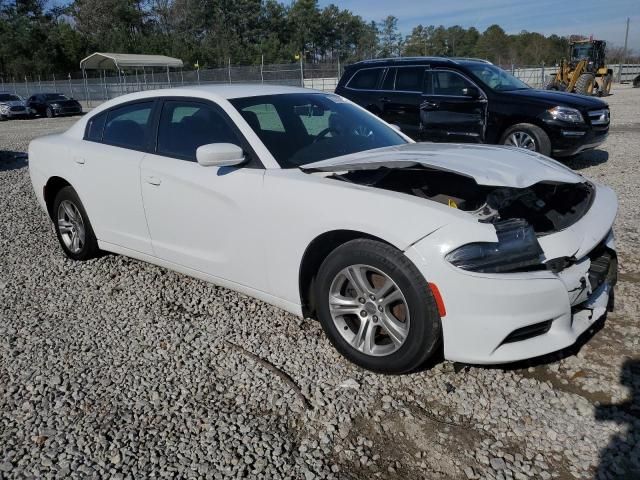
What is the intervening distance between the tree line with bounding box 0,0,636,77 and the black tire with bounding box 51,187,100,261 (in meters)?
58.0

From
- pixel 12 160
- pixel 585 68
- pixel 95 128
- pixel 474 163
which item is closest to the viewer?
pixel 474 163

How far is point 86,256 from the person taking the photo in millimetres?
4852

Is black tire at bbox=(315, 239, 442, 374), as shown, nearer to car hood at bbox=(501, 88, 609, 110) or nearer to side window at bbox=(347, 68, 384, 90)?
car hood at bbox=(501, 88, 609, 110)

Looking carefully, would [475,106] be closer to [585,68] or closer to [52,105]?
[585,68]

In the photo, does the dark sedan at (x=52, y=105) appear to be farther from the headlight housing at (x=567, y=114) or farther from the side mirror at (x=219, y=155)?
the side mirror at (x=219, y=155)

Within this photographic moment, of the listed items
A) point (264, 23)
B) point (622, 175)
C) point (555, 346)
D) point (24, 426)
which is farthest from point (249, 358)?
point (264, 23)

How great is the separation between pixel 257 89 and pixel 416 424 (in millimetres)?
2715

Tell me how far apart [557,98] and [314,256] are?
680 centimetres

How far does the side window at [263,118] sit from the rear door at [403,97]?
5495 millimetres

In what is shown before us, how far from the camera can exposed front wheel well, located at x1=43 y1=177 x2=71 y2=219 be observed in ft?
15.8

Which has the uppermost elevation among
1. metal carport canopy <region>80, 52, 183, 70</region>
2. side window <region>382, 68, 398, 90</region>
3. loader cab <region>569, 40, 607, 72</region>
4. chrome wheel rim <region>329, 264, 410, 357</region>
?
metal carport canopy <region>80, 52, 183, 70</region>

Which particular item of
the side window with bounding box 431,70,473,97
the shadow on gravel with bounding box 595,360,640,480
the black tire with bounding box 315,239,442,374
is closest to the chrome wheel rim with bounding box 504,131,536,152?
the side window with bounding box 431,70,473,97

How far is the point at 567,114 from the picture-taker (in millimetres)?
8047

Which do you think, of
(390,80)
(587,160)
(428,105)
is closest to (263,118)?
(428,105)
